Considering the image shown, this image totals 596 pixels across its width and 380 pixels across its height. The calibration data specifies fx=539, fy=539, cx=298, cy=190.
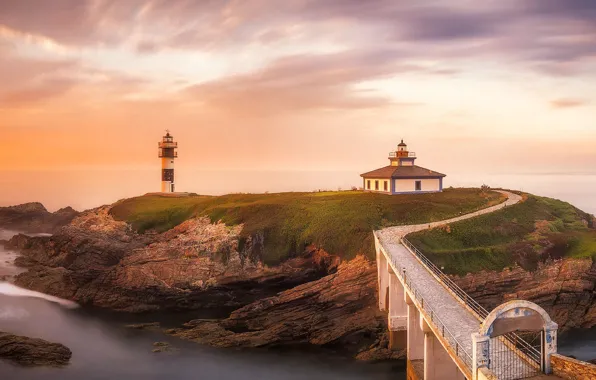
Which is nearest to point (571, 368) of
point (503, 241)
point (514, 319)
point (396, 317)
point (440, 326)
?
point (514, 319)

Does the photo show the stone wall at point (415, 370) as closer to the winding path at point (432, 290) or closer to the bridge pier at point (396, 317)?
the bridge pier at point (396, 317)

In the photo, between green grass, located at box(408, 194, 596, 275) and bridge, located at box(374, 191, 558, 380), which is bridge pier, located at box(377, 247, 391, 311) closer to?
bridge, located at box(374, 191, 558, 380)

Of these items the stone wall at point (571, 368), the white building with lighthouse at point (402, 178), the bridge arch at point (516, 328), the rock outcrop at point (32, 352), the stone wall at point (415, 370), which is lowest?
the rock outcrop at point (32, 352)

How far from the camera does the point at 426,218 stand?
189 ft

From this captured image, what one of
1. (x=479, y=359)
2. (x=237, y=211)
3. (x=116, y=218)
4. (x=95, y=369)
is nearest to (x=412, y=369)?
(x=479, y=359)

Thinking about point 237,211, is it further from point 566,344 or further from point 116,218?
point 566,344

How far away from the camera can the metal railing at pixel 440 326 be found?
21141 mm

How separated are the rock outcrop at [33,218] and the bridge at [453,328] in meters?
71.9

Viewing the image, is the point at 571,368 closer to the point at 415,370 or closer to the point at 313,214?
the point at 415,370

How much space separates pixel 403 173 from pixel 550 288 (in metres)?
27.1

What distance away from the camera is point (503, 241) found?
169 ft

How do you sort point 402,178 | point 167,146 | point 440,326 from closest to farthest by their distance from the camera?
point 440,326
point 402,178
point 167,146

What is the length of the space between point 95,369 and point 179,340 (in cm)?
708

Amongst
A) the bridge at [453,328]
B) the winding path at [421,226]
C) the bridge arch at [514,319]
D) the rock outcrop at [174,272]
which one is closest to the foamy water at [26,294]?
the rock outcrop at [174,272]
